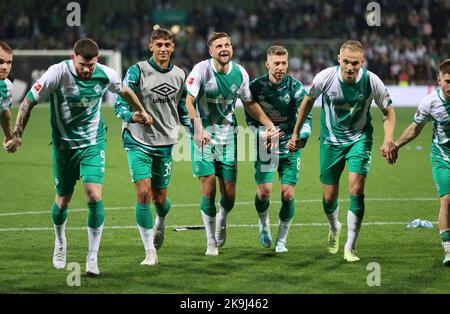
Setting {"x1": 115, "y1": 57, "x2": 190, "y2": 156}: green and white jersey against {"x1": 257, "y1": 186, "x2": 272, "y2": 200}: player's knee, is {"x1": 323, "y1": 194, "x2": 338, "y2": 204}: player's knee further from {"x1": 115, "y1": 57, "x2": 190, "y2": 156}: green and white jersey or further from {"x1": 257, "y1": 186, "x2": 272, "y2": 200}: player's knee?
{"x1": 115, "y1": 57, "x2": 190, "y2": 156}: green and white jersey

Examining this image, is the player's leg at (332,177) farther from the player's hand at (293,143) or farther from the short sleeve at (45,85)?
the short sleeve at (45,85)

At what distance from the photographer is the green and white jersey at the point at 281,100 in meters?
10.4

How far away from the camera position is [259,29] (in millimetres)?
40250

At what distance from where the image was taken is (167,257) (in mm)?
9742

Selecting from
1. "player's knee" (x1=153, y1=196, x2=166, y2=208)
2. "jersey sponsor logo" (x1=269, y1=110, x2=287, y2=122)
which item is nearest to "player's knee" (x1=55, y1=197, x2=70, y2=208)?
"player's knee" (x1=153, y1=196, x2=166, y2=208)

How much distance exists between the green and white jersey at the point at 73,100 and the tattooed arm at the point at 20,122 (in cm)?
7

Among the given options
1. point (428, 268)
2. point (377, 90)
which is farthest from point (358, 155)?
point (428, 268)

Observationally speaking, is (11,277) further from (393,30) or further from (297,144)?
(393,30)

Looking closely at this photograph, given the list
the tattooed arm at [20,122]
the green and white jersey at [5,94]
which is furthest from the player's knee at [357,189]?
the green and white jersey at [5,94]

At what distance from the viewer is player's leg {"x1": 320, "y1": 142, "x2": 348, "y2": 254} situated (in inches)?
387

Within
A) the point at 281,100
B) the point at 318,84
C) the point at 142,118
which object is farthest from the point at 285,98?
the point at 142,118

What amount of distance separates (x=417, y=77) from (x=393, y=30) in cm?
389

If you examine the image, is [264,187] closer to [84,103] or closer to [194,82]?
[194,82]

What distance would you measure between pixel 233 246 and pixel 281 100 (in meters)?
1.73
